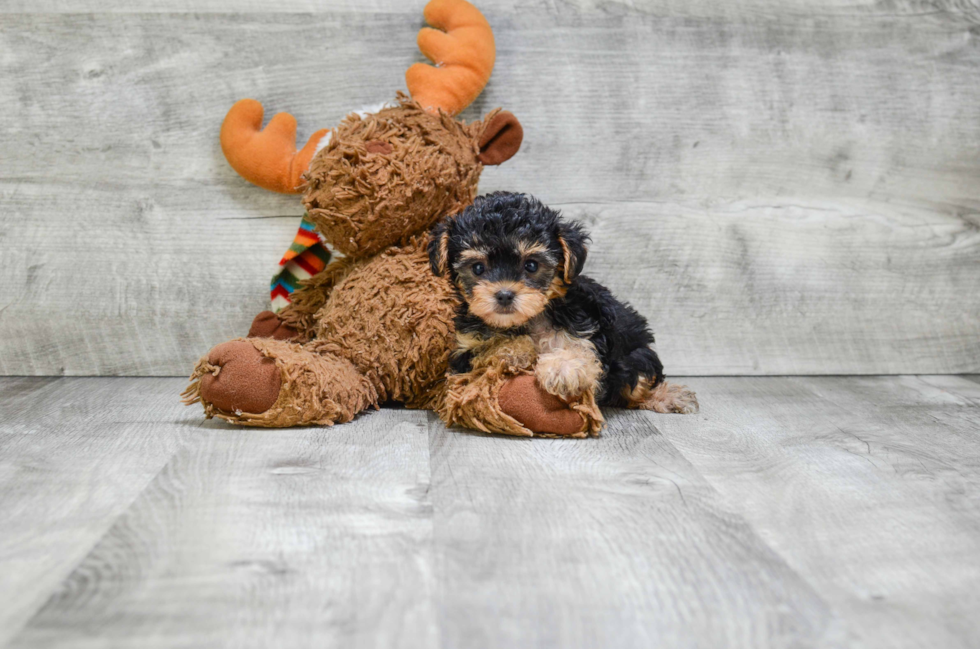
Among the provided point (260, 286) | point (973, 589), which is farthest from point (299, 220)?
point (973, 589)

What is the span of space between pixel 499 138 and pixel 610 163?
1.86ft

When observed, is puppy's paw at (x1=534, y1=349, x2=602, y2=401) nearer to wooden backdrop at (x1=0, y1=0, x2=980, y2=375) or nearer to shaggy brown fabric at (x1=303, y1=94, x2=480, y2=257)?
→ shaggy brown fabric at (x1=303, y1=94, x2=480, y2=257)

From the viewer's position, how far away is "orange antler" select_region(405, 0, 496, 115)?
7.50 feet

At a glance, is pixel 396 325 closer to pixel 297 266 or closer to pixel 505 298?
pixel 505 298

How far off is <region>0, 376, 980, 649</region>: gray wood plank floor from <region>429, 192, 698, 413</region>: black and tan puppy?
18 cm

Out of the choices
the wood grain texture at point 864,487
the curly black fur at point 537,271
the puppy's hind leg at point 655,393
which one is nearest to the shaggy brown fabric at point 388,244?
the curly black fur at point 537,271

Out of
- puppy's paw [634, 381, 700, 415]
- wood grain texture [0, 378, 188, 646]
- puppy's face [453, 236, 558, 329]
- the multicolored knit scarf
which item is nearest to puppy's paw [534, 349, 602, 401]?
puppy's face [453, 236, 558, 329]

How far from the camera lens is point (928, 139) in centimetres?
273

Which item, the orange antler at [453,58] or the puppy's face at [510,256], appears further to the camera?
the orange antler at [453,58]

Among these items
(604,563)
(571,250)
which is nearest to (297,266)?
(571,250)

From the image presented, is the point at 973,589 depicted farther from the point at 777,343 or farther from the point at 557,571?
the point at 777,343

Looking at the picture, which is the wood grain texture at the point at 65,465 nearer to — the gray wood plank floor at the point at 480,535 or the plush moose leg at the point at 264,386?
the gray wood plank floor at the point at 480,535

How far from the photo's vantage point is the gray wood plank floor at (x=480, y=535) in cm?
101

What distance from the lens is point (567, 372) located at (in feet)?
5.85
